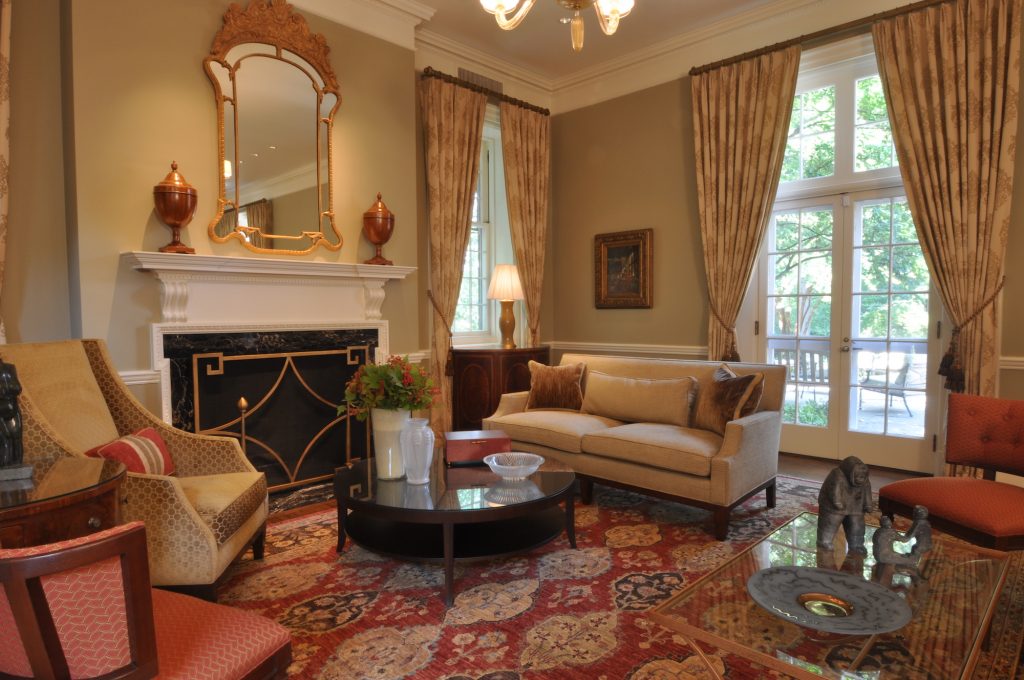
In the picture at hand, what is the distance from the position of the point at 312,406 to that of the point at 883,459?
160 inches

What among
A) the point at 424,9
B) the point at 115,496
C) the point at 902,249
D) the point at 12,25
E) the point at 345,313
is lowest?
the point at 115,496

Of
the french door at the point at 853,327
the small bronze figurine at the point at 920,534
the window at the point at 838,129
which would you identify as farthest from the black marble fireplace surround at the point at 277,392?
the window at the point at 838,129

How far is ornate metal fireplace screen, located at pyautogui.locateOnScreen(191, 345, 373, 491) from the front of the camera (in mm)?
3660

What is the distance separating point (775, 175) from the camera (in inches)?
179

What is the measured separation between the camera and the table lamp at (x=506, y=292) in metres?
5.24

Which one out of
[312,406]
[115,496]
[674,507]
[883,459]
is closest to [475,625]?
[115,496]

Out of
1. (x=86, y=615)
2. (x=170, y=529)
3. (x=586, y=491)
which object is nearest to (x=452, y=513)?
(x=170, y=529)

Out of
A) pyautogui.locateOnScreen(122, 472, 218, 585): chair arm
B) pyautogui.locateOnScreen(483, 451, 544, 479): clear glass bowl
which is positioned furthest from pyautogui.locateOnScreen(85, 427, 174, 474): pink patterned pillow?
pyautogui.locateOnScreen(483, 451, 544, 479): clear glass bowl

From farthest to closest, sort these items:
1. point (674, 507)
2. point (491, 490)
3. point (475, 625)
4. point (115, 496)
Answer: point (674, 507)
point (491, 490)
point (475, 625)
point (115, 496)

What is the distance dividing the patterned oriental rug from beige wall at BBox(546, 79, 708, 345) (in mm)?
2366

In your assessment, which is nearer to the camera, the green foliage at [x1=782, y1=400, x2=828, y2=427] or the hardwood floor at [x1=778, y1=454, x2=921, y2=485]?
the hardwood floor at [x1=778, y1=454, x2=921, y2=485]

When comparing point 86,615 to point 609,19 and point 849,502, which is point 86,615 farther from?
point 609,19

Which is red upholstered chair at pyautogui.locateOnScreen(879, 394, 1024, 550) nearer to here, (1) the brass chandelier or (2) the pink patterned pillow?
(1) the brass chandelier

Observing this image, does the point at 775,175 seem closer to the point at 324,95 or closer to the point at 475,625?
the point at 324,95
